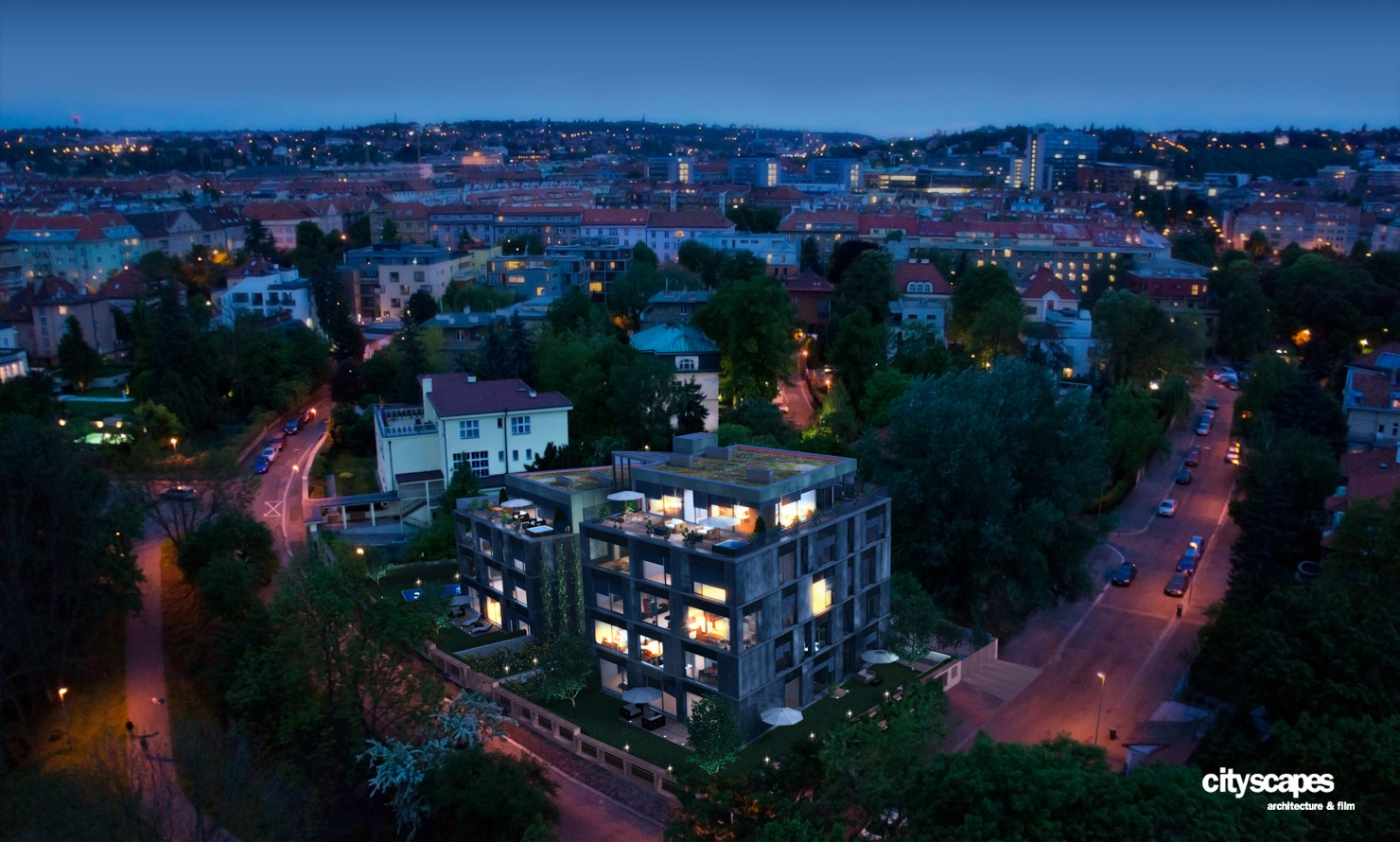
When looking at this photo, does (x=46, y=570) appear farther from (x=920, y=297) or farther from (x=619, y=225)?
(x=619, y=225)

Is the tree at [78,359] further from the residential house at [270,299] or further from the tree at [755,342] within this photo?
the tree at [755,342]

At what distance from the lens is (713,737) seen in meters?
17.3

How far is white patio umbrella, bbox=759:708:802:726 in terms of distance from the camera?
19.0 metres

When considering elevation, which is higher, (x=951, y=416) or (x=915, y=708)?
(x=951, y=416)

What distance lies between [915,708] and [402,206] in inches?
2693

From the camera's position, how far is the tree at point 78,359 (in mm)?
44562

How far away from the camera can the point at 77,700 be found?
22.1 metres

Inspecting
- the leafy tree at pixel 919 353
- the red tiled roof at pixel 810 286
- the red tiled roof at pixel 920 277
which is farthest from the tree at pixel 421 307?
the red tiled roof at pixel 920 277

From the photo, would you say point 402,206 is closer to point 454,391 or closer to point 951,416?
point 454,391

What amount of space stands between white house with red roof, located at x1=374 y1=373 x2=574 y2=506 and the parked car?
1816 centimetres

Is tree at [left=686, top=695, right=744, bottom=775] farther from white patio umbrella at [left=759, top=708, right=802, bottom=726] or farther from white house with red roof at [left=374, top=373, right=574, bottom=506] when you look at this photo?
white house with red roof at [left=374, top=373, right=574, bottom=506]

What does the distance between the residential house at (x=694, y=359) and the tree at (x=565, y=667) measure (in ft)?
63.6

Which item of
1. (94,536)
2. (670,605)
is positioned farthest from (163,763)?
(670,605)

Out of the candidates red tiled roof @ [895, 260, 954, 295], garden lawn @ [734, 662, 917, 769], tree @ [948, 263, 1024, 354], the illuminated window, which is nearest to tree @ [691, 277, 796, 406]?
tree @ [948, 263, 1024, 354]
